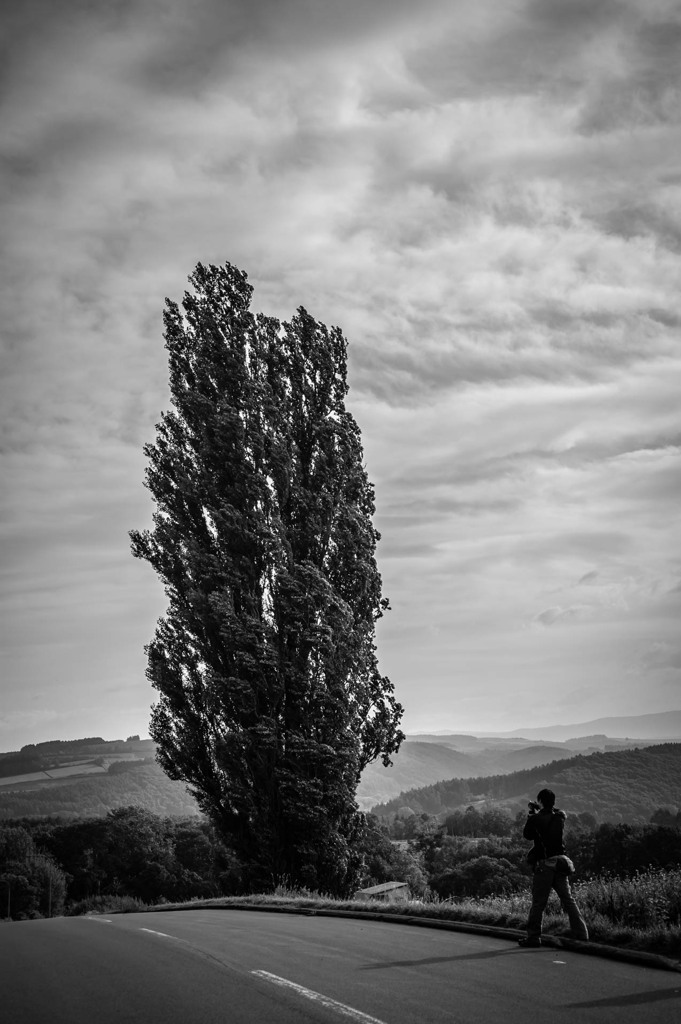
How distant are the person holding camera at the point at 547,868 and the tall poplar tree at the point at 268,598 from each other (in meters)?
9.38

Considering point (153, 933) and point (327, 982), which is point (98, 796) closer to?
point (153, 933)

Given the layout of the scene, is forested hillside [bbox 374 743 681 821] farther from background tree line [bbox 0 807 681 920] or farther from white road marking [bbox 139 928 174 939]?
white road marking [bbox 139 928 174 939]

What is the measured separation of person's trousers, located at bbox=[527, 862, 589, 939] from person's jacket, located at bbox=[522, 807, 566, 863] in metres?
0.14

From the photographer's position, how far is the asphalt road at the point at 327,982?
5914 millimetres

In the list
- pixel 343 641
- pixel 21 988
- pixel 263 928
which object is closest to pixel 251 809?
pixel 343 641

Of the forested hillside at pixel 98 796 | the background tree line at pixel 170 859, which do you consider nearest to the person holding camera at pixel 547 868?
the background tree line at pixel 170 859

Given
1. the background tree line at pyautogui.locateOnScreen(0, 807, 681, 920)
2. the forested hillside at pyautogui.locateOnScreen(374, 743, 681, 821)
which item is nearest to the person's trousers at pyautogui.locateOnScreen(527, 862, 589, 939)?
the background tree line at pyautogui.locateOnScreen(0, 807, 681, 920)

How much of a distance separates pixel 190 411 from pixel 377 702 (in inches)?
357

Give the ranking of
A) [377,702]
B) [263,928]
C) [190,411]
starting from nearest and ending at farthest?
[263,928], [377,702], [190,411]

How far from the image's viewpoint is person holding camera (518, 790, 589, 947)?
29.3ft

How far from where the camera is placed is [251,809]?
19.1 meters

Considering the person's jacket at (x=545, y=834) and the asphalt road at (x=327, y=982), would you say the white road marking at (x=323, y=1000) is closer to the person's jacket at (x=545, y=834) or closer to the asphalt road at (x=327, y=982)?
the asphalt road at (x=327, y=982)

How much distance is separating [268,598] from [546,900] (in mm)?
12113

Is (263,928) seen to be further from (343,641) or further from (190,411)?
(190,411)
